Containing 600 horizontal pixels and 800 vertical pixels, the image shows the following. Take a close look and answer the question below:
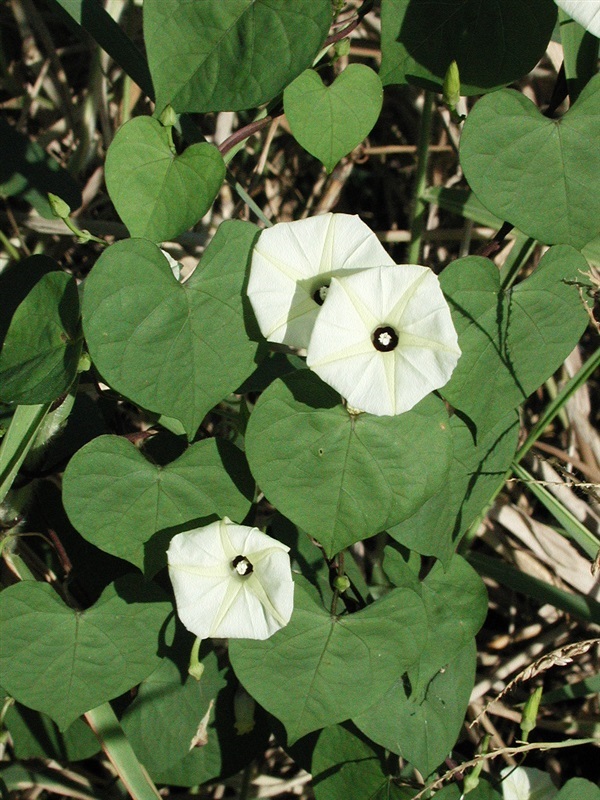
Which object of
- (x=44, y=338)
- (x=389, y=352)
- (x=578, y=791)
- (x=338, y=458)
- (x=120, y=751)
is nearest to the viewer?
(x=389, y=352)

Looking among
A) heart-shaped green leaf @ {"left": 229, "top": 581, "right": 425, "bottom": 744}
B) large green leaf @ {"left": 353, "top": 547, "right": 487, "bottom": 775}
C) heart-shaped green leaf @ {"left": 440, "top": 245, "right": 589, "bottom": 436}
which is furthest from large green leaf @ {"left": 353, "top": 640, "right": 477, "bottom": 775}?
heart-shaped green leaf @ {"left": 440, "top": 245, "right": 589, "bottom": 436}

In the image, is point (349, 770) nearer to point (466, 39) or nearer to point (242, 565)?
point (242, 565)

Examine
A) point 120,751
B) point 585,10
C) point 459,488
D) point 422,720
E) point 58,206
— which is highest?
point 585,10

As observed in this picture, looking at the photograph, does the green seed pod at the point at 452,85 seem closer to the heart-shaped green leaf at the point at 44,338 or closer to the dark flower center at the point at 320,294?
the dark flower center at the point at 320,294

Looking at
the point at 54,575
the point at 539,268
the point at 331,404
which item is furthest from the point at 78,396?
the point at 539,268

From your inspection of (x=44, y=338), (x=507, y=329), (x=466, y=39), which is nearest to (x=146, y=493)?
(x=44, y=338)
